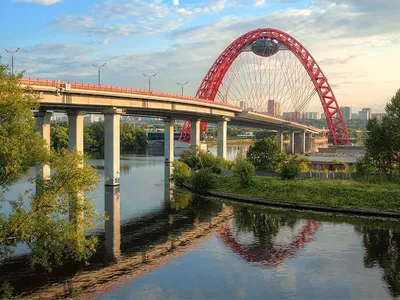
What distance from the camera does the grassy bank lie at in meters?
38.4

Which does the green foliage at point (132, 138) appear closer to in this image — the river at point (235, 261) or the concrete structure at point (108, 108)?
the concrete structure at point (108, 108)

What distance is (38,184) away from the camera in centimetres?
1788

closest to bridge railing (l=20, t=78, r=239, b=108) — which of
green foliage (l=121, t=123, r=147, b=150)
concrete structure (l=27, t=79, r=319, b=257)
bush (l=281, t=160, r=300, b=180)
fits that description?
concrete structure (l=27, t=79, r=319, b=257)

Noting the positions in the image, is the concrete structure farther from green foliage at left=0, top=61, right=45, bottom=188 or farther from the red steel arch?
the red steel arch

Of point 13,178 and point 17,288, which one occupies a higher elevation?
point 13,178

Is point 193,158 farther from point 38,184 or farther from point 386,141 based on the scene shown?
point 38,184

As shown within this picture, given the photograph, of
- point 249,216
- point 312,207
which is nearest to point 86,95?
point 249,216

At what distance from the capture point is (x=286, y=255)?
25312 mm

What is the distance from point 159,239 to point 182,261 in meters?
4.93

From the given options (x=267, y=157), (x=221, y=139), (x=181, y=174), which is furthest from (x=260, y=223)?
(x=221, y=139)

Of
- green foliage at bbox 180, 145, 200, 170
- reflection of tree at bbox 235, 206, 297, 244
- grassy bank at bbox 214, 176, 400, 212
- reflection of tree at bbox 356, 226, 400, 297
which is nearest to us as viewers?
reflection of tree at bbox 356, 226, 400, 297

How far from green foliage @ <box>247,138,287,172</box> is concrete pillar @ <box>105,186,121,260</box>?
16660 millimetres

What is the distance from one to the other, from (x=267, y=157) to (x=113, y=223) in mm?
24937

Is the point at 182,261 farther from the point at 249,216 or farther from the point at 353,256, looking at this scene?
the point at 249,216
